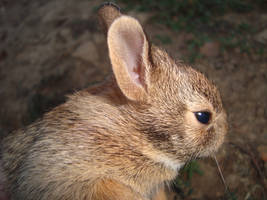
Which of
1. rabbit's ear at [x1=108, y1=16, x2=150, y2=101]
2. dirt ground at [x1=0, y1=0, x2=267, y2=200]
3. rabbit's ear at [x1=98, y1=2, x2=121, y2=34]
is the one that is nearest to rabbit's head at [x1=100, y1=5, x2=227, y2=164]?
rabbit's ear at [x1=108, y1=16, x2=150, y2=101]

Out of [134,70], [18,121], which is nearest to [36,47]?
[18,121]

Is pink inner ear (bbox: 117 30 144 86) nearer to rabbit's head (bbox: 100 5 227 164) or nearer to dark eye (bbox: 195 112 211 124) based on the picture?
rabbit's head (bbox: 100 5 227 164)

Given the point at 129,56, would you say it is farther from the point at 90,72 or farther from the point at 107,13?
the point at 90,72

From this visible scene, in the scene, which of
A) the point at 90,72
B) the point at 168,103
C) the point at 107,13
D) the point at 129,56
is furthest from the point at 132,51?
the point at 90,72

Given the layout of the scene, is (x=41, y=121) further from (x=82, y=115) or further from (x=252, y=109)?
(x=252, y=109)

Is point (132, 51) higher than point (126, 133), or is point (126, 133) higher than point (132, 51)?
point (132, 51)

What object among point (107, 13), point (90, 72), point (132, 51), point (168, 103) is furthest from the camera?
point (90, 72)

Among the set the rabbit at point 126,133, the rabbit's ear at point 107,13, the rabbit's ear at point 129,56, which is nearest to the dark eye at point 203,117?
the rabbit at point 126,133
